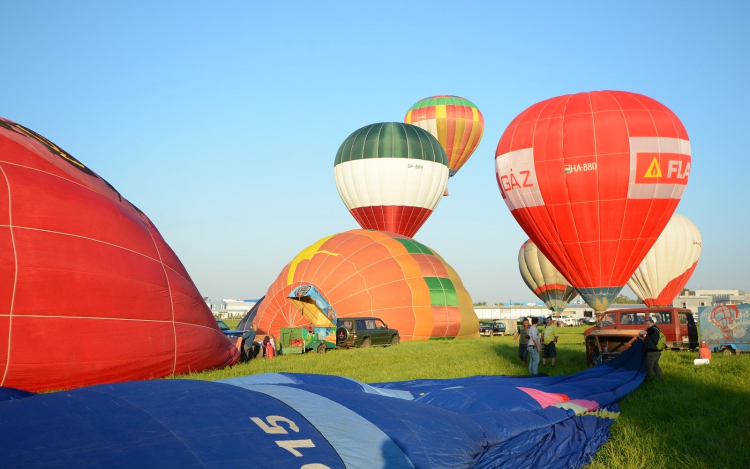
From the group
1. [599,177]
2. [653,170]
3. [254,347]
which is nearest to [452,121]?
[599,177]

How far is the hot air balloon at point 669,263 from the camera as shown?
4775cm

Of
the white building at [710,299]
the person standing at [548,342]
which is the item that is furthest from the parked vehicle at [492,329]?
the white building at [710,299]

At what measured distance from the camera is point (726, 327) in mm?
18906

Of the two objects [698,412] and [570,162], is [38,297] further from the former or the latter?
[570,162]

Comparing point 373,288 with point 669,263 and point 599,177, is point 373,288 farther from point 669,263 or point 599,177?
point 669,263

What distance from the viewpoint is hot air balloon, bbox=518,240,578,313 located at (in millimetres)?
54688

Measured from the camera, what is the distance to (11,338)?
422 inches

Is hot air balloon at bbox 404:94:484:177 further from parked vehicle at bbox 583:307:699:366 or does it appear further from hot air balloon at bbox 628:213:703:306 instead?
parked vehicle at bbox 583:307:699:366

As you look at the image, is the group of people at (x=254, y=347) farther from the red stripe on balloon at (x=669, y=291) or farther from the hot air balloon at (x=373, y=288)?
the red stripe on balloon at (x=669, y=291)

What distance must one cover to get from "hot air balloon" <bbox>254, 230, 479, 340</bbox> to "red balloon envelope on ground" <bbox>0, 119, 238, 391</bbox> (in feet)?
39.1

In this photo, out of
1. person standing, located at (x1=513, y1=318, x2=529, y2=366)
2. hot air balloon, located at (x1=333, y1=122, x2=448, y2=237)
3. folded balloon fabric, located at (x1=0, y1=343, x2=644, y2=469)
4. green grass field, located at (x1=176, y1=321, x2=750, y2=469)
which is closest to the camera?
folded balloon fabric, located at (x1=0, y1=343, x2=644, y2=469)

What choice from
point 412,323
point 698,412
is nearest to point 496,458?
point 698,412

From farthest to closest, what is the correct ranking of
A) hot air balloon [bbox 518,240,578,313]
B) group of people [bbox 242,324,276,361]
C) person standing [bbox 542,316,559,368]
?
hot air balloon [bbox 518,240,578,313] → group of people [bbox 242,324,276,361] → person standing [bbox 542,316,559,368]

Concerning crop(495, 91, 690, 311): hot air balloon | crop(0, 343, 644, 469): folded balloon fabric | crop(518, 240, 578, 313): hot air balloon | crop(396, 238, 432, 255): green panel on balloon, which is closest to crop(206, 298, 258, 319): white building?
crop(518, 240, 578, 313): hot air balloon
